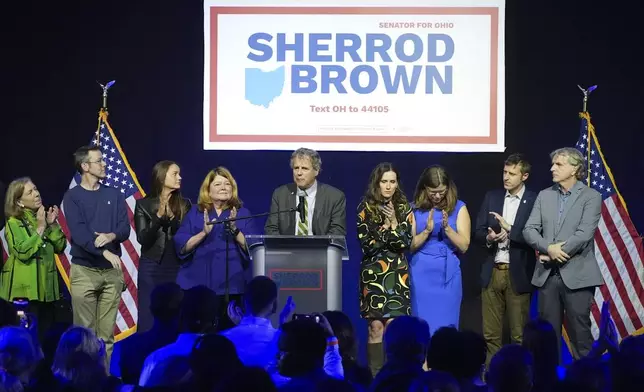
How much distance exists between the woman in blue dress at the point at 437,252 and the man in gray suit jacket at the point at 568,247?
0.56 meters

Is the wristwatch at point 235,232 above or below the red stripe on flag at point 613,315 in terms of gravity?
above

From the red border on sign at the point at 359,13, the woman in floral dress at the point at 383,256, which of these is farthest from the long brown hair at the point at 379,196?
the red border on sign at the point at 359,13

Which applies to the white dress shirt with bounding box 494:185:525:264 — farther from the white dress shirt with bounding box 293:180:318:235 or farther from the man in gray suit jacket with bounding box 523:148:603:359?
the white dress shirt with bounding box 293:180:318:235

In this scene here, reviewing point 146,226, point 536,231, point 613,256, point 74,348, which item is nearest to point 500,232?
point 536,231

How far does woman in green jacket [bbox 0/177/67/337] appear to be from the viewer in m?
7.57

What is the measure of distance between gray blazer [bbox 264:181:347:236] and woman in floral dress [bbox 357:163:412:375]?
206 millimetres

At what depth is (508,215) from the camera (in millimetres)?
7906

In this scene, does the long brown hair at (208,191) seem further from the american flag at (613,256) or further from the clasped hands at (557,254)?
the american flag at (613,256)

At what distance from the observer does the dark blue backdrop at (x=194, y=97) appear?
29.9 feet

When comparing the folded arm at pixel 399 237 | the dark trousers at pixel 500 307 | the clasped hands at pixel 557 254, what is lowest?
the dark trousers at pixel 500 307

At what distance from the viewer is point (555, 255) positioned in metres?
7.14

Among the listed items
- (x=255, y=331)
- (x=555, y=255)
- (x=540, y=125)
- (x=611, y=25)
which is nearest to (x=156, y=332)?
(x=255, y=331)

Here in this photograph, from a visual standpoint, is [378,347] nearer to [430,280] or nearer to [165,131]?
[430,280]

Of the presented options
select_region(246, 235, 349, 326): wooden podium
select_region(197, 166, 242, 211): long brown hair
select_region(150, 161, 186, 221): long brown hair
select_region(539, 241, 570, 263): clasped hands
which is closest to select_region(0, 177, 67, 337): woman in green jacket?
select_region(150, 161, 186, 221): long brown hair
